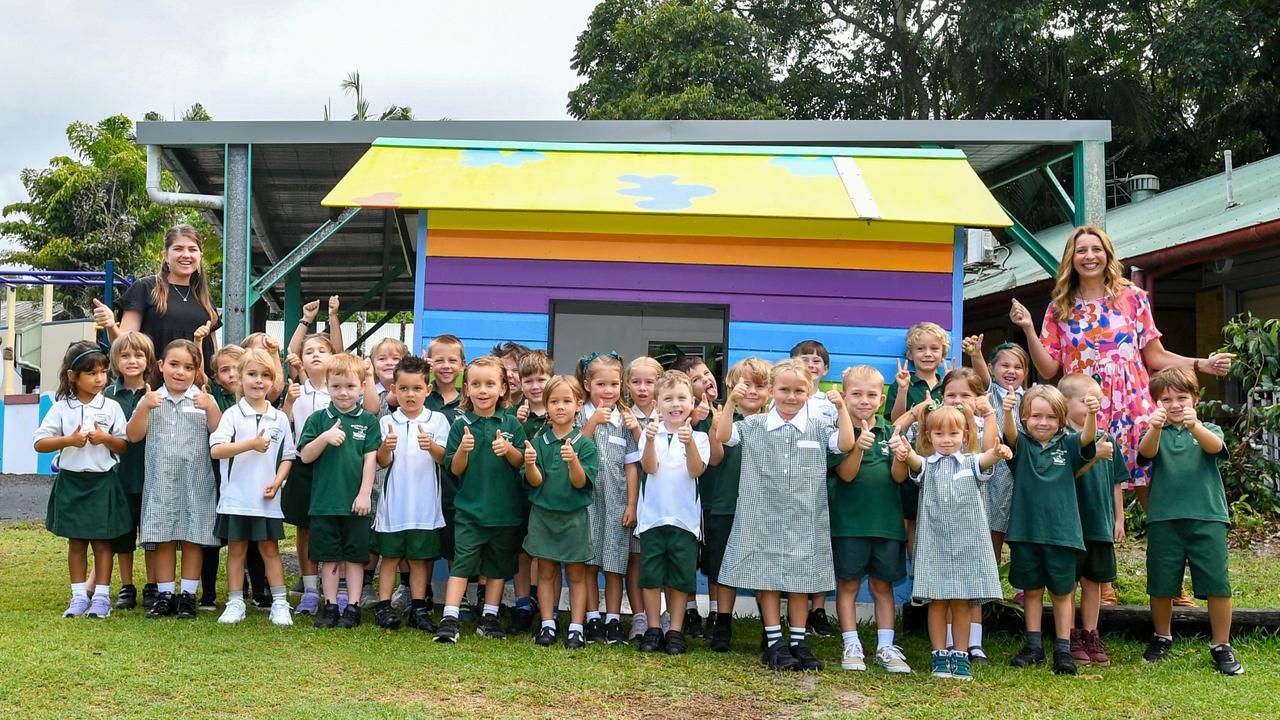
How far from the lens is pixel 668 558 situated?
→ 199 inches

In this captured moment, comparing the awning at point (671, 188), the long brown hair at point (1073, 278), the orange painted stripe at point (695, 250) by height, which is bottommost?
the long brown hair at point (1073, 278)

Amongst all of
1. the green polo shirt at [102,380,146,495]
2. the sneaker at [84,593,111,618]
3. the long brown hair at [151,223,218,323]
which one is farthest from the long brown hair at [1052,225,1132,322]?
the sneaker at [84,593,111,618]

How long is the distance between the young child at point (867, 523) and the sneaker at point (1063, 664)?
25.3 inches

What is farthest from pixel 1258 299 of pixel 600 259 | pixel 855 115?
pixel 855 115

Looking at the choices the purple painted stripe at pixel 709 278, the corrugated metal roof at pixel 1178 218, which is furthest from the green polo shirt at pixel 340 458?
the corrugated metal roof at pixel 1178 218

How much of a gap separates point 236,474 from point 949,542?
11.2 feet

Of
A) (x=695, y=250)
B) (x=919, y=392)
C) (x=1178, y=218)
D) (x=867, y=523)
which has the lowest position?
(x=867, y=523)

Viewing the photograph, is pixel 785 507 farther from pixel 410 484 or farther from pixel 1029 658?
pixel 410 484

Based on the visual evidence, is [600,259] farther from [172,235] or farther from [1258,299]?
[1258,299]

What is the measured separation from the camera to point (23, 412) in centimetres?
1941

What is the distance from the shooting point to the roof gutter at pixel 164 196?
7.08m

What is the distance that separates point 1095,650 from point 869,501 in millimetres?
1242

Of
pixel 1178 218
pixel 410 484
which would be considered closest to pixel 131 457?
pixel 410 484

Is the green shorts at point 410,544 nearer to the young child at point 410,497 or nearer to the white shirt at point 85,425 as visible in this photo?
the young child at point 410,497
